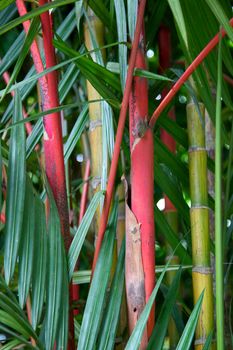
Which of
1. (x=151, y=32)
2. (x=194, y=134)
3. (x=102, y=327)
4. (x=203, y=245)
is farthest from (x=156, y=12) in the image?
(x=102, y=327)

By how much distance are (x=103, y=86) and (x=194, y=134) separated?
0.13m

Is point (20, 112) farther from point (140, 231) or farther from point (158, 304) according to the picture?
point (158, 304)

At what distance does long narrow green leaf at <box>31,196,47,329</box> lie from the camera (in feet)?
1.96

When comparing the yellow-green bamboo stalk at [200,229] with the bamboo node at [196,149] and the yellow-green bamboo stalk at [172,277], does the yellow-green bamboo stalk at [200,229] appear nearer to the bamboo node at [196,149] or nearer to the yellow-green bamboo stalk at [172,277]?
the bamboo node at [196,149]

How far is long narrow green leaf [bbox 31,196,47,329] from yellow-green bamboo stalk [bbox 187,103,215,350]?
181mm

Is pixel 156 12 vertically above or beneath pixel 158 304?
above

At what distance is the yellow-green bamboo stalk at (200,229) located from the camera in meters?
0.68

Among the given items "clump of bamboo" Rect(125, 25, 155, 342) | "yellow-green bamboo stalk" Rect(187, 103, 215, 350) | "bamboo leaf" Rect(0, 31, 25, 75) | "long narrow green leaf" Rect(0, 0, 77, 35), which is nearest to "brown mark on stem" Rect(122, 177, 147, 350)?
"clump of bamboo" Rect(125, 25, 155, 342)

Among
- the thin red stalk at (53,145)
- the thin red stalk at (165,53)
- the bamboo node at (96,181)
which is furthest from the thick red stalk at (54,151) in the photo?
the thin red stalk at (165,53)

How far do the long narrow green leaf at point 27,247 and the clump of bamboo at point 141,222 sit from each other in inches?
3.7

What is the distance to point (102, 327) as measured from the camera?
61cm

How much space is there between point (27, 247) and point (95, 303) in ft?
0.28

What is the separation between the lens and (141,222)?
61 centimetres

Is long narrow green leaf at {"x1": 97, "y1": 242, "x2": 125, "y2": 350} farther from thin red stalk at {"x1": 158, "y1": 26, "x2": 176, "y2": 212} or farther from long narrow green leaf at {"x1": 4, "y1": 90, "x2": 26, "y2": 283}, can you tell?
thin red stalk at {"x1": 158, "y1": 26, "x2": 176, "y2": 212}
